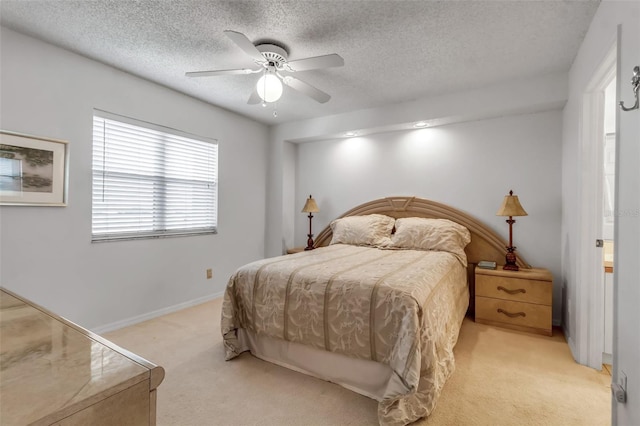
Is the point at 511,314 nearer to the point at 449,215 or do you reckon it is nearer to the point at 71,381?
the point at 449,215

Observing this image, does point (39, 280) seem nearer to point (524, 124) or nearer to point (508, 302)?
point (508, 302)

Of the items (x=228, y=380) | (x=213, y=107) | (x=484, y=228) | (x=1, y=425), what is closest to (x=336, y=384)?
(x=228, y=380)

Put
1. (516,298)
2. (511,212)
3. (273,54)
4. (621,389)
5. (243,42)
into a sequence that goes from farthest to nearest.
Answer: (511,212), (516,298), (273,54), (243,42), (621,389)

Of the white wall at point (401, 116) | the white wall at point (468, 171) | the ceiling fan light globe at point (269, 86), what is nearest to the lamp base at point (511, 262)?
the white wall at point (468, 171)

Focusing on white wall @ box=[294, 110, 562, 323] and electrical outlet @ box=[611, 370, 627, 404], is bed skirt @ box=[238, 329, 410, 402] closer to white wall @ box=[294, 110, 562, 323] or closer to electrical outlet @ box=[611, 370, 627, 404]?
electrical outlet @ box=[611, 370, 627, 404]

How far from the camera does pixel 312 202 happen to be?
4371mm

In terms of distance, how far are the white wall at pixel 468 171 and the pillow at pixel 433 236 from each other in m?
0.40

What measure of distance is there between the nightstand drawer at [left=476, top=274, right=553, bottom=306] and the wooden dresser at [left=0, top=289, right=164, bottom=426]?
317 cm

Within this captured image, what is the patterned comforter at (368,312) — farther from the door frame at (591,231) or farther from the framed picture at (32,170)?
the framed picture at (32,170)

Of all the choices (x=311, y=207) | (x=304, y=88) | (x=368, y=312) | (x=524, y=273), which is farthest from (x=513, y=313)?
(x=304, y=88)

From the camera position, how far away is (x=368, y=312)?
6.10 feet

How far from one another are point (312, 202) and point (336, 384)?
8.82 ft

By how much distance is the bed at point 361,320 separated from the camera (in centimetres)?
169

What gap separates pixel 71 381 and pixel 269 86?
7.43 ft
